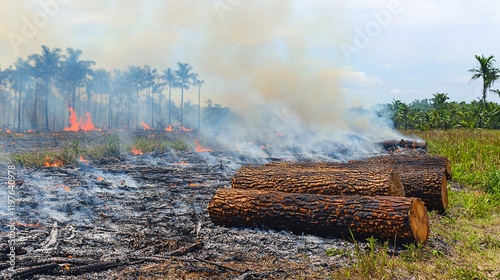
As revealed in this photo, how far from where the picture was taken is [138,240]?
543cm

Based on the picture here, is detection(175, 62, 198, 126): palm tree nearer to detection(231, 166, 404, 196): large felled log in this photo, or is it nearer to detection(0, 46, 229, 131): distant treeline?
detection(0, 46, 229, 131): distant treeline

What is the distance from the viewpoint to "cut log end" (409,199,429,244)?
519 centimetres

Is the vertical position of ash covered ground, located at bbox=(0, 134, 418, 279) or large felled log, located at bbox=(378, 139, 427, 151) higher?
large felled log, located at bbox=(378, 139, 427, 151)

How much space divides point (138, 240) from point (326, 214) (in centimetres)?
275

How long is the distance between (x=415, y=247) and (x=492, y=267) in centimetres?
89

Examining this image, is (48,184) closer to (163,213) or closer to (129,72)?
(163,213)

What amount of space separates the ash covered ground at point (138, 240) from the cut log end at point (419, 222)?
93cm

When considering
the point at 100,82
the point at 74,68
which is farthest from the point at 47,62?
the point at 100,82

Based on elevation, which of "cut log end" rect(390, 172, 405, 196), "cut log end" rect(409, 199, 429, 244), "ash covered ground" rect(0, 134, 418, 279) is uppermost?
"cut log end" rect(390, 172, 405, 196)

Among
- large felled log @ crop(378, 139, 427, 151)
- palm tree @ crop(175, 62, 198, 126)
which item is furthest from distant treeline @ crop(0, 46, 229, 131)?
large felled log @ crop(378, 139, 427, 151)

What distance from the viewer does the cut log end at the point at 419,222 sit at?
519 centimetres

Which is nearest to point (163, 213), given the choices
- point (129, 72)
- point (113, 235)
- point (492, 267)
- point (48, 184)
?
point (113, 235)
